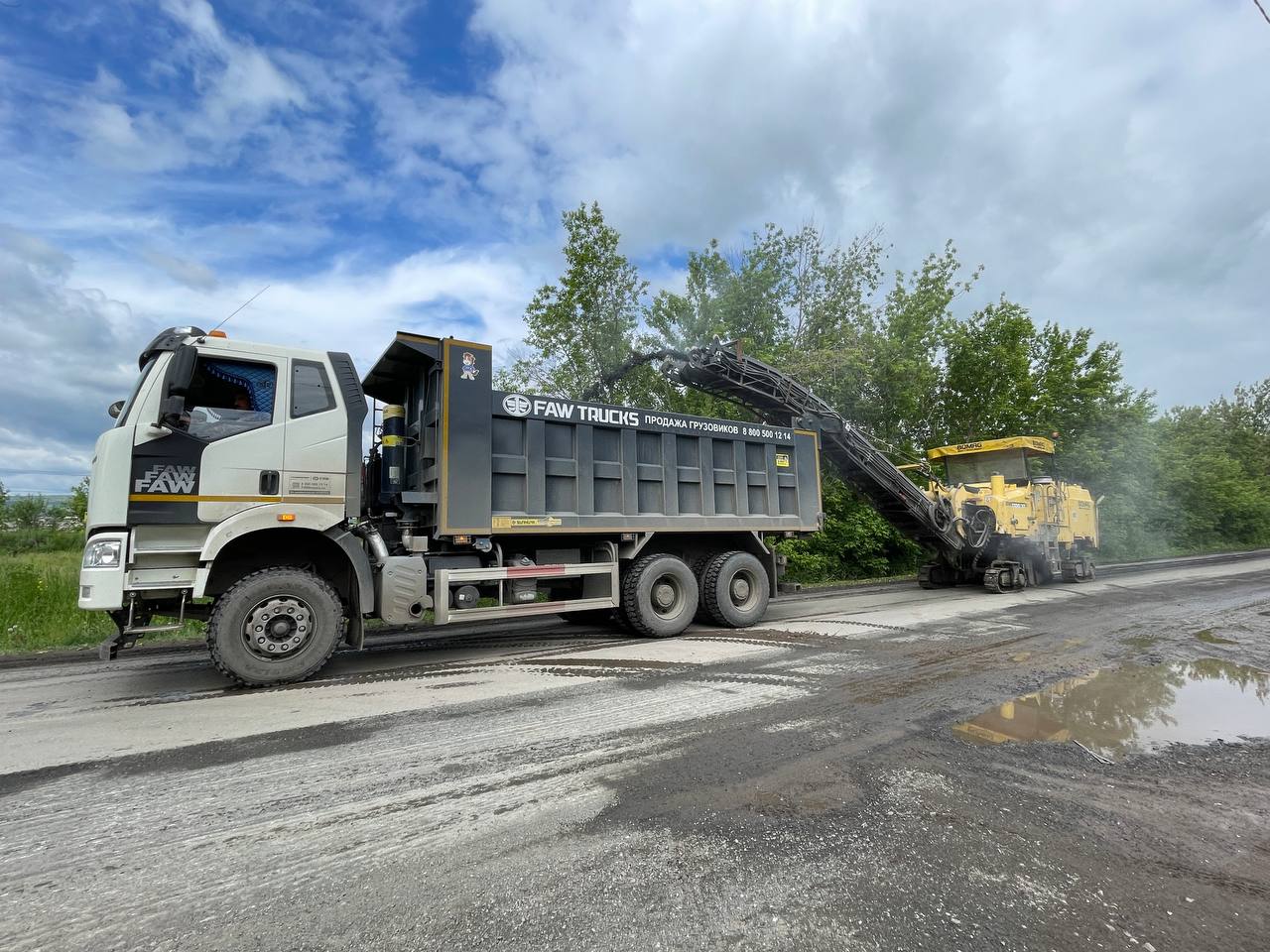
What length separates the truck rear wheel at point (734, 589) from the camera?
340 inches

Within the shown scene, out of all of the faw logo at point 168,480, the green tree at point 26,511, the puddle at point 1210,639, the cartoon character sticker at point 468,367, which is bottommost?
the puddle at point 1210,639

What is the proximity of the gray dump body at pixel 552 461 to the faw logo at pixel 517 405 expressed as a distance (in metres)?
0.01

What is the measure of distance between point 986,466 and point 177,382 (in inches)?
571

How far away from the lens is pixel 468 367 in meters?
6.84

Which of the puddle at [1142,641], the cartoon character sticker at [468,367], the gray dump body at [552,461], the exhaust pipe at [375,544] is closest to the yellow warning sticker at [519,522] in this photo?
the gray dump body at [552,461]

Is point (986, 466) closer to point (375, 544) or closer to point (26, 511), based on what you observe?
point (375, 544)

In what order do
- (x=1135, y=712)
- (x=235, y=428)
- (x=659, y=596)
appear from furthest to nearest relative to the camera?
1. (x=659, y=596)
2. (x=235, y=428)
3. (x=1135, y=712)

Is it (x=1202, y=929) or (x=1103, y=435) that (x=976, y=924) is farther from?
(x=1103, y=435)

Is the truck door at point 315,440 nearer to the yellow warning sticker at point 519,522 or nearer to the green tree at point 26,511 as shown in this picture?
the yellow warning sticker at point 519,522

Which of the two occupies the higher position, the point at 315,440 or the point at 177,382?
the point at 177,382

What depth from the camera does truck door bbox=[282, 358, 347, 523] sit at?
5855mm

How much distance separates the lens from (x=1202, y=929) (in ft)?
7.00

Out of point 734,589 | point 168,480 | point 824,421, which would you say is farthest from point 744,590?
point 168,480

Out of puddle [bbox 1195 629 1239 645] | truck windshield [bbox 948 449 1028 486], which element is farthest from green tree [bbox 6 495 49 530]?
puddle [bbox 1195 629 1239 645]
